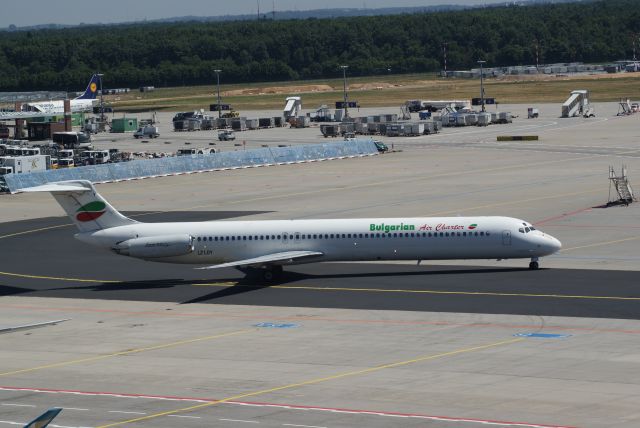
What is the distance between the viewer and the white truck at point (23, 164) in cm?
12875

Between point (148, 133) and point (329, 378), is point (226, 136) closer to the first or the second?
point (148, 133)

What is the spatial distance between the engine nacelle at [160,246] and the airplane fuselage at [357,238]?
0.11 metres

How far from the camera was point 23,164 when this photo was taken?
130500 millimetres

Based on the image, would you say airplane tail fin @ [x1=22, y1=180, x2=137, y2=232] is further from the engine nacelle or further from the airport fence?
the airport fence

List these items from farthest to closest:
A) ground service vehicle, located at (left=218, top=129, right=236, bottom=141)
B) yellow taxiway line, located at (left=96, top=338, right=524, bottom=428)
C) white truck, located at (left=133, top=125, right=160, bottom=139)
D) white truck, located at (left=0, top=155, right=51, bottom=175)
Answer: white truck, located at (left=133, top=125, right=160, bottom=139), ground service vehicle, located at (left=218, top=129, right=236, bottom=141), white truck, located at (left=0, top=155, right=51, bottom=175), yellow taxiway line, located at (left=96, top=338, right=524, bottom=428)

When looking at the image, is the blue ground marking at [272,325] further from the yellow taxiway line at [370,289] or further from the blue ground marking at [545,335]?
the blue ground marking at [545,335]

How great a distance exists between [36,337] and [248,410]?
18553 mm

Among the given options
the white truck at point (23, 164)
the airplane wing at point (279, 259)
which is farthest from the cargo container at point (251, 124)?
the airplane wing at point (279, 259)

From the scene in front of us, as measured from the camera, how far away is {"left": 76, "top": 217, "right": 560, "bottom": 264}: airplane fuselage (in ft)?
213

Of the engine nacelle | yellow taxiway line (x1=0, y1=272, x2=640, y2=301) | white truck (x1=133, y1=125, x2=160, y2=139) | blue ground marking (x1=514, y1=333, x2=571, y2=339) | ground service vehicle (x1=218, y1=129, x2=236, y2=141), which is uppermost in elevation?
white truck (x1=133, y1=125, x2=160, y2=139)

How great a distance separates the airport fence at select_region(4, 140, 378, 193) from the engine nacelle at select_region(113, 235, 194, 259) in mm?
52038

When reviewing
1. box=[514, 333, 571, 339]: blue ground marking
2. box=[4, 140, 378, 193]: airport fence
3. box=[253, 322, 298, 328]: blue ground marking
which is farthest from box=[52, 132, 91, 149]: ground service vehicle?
box=[514, 333, 571, 339]: blue ground marking

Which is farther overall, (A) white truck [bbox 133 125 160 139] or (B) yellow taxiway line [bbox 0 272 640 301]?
(A) white truck [bbox 133 125 160 139]

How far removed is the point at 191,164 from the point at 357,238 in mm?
68271
